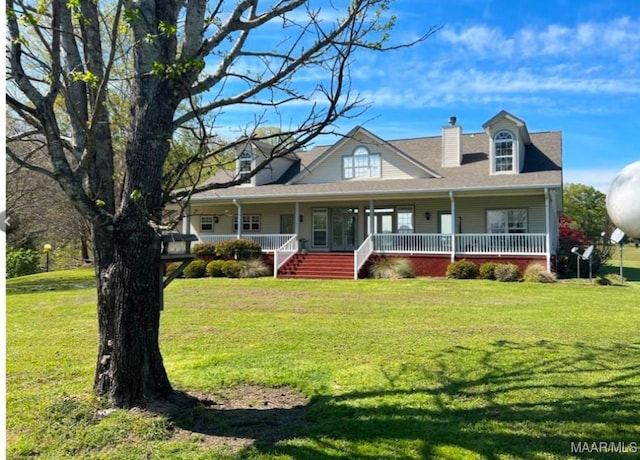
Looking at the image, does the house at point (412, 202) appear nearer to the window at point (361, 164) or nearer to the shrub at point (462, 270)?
the window at point (361, 164)

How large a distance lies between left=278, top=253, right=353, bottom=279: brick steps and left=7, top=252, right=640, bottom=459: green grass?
23.1 feet

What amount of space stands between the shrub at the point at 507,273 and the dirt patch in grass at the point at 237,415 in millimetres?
12649

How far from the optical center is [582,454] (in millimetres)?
3412

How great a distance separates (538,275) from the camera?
51.2 ft

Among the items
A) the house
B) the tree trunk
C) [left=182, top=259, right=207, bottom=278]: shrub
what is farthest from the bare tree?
[left=182, top=259, right=207, bottom=278]: shrub

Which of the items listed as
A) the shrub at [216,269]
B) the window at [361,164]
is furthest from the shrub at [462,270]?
the shrub at [216,269]

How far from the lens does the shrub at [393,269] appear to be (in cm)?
1725

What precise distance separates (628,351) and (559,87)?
12.9 meters

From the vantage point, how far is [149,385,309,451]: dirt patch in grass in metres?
3.84

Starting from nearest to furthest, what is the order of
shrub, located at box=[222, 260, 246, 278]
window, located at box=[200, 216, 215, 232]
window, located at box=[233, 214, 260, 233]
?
shrub, located at box=[222, 260, 246, 278] → window, located at box=[233, 214, 260, 233] → window, located at box=[200, 216, 215, 232]

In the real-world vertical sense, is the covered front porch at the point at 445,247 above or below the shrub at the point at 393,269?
above

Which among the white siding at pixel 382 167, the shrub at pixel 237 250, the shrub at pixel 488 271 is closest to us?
the shrub at pixel 488 271

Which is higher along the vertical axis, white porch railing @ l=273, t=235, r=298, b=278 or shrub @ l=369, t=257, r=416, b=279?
white porch railing @ l=273, t=235, r=298, b=278

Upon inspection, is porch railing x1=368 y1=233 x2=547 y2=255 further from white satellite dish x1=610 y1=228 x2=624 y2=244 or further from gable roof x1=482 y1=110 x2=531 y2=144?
white satellite dish x1=610 y1=228 x2=624 y2=244
